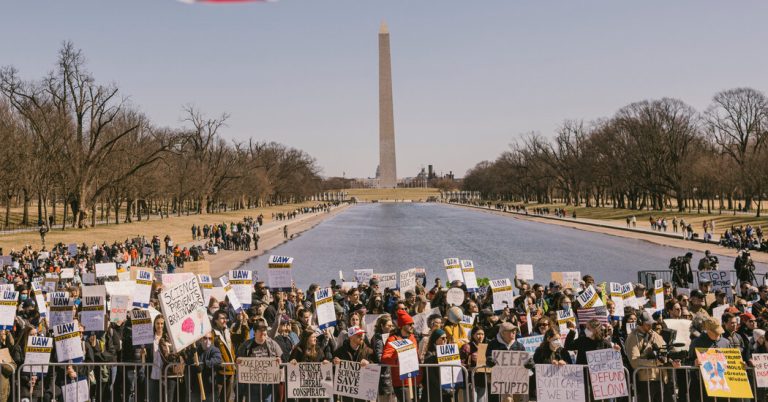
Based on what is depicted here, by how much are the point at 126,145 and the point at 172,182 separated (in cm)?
1297

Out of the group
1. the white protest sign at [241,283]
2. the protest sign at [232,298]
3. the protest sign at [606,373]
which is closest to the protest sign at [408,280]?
the white protest sign at [241,283]

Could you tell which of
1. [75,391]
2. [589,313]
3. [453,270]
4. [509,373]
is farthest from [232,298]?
[509,373]

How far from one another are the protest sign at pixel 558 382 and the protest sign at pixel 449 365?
1008mm

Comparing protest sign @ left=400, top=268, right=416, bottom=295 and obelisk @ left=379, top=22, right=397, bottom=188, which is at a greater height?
obelisk @ left=379, top=22, right=397, bottom=188

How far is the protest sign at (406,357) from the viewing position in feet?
26.1

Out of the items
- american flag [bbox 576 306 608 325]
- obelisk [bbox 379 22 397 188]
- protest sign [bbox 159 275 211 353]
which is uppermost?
obelisk [bbox 379 22 397 188]

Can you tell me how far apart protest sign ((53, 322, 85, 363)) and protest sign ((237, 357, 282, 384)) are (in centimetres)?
248

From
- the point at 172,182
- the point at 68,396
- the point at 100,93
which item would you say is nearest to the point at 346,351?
the point at 68,396

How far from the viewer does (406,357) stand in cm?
801

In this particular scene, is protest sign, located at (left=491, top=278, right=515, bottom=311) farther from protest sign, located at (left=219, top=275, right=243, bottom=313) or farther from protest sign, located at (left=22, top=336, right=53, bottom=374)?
protest sign, located at (left=22, top=336, right=53, bottom=374)

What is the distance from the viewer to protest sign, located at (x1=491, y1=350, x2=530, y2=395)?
7867 millimetres

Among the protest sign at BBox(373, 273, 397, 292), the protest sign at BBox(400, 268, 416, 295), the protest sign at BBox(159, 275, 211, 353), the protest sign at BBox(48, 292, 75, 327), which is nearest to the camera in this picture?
the protest sign at BBox(159, 275, 211, 353)

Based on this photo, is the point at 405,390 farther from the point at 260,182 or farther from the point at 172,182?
the point at 260,182

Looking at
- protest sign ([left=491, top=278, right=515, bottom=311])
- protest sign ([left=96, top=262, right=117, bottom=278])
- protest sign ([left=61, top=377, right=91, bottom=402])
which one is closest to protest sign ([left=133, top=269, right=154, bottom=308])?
protest sign ([left=61, top=377, right=91, bottom=402])
